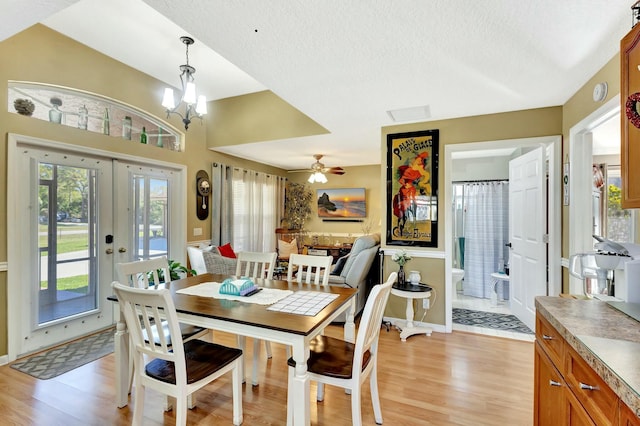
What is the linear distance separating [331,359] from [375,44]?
6.59 feet

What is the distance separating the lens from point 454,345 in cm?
307

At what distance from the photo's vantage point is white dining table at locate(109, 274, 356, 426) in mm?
1480

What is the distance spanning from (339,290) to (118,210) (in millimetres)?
2964

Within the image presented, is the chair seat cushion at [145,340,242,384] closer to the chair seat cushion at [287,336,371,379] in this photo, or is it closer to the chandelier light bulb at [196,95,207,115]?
the chair seat cushion at [287,336,371,379]

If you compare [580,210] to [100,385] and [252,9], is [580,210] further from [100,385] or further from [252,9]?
[100,385]

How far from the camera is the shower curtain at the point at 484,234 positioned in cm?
488

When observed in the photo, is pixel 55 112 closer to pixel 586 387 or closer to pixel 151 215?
pixel 151 215

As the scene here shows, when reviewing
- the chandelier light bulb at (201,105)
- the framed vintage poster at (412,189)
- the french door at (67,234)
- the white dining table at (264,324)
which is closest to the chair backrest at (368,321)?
the white dining table at (264,324)

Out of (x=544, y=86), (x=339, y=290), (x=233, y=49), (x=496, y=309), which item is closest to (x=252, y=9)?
(x=233, y=49)

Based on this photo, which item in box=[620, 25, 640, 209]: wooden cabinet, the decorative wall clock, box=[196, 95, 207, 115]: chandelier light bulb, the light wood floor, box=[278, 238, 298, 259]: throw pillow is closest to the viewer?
box=[620, 25, 640, 209]: wooden cabinet

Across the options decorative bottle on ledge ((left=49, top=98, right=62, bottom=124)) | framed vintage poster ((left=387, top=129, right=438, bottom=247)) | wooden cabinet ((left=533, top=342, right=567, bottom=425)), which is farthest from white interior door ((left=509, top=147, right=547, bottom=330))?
decorative bottle on ledge ((left=49, top=98, right=62, bottom=124))

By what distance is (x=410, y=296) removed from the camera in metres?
3.21

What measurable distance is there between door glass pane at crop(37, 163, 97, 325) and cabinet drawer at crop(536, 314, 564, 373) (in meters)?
4.12

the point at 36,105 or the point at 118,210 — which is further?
the point at 118,210
